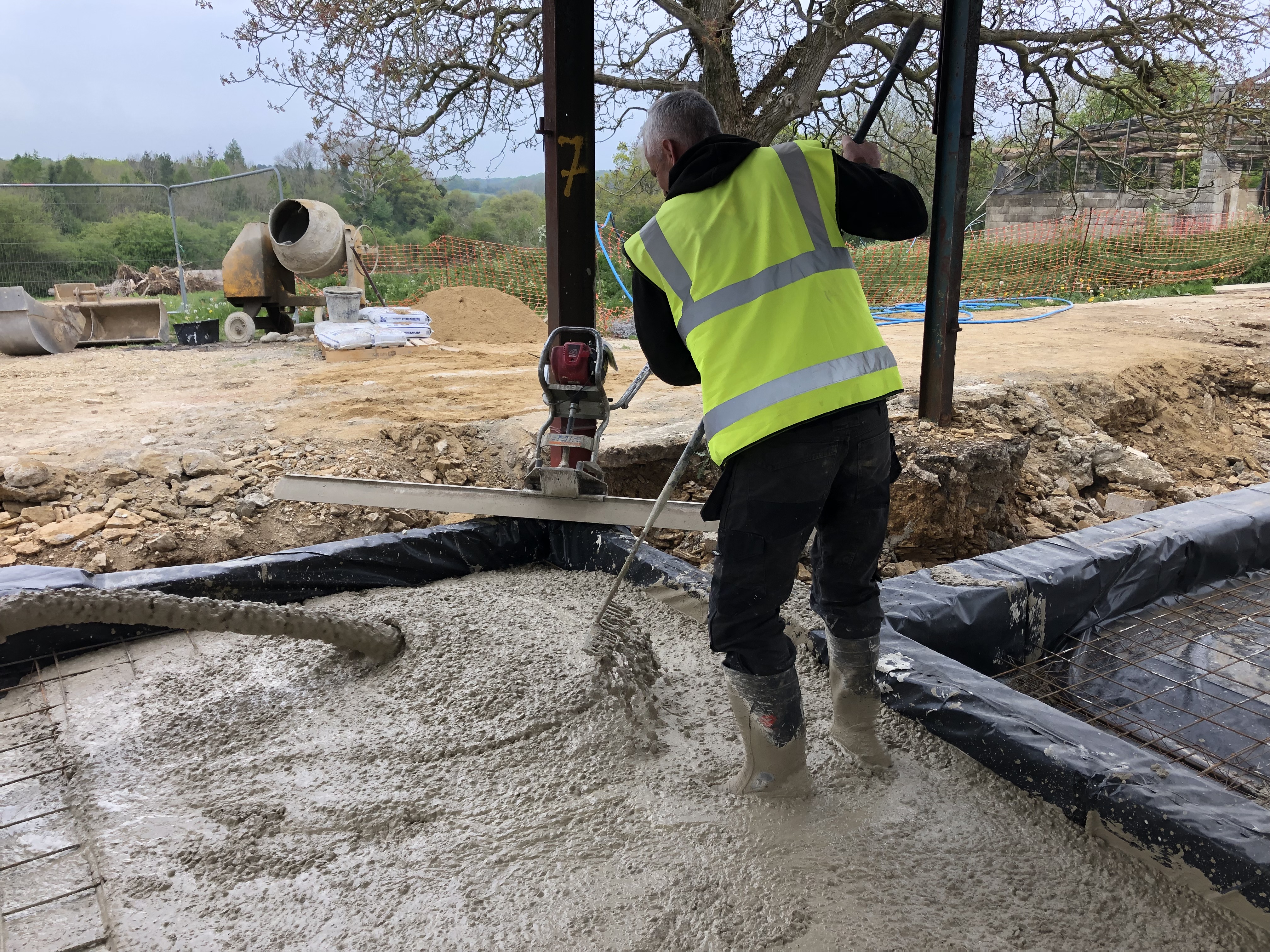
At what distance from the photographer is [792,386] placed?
1.63 metres

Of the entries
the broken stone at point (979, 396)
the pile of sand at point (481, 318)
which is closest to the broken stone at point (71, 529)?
the broken stone at point (979, 396)

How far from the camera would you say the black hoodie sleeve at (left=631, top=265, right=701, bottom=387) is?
1.79 meters

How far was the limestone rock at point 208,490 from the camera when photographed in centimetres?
357

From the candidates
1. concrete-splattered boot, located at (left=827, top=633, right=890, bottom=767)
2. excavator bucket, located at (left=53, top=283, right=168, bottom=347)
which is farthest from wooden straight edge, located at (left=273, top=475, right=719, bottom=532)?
excavator bucket, located at (left=53, top=283, right=168, bottom=347)

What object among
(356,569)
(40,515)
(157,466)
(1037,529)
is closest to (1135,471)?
(1037,529)

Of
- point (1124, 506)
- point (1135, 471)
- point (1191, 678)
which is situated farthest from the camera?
point (1135, 471)

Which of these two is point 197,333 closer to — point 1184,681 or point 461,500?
point 461,500

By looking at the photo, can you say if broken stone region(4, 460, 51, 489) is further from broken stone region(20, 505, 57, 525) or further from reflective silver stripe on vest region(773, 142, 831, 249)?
reflective silver stripe on vest region(773, 142, 831, 249)

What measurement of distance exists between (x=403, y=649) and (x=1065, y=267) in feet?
47.1

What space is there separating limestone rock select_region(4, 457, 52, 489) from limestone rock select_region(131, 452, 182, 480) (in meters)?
0.33

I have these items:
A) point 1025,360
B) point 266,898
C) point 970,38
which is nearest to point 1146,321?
point 1025,360

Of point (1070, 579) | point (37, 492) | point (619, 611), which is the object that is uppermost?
point (37, 492)

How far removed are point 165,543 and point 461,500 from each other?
4.34ft

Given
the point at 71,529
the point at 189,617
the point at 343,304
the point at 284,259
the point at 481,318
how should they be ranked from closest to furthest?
the point at 189,617 < the point at 71,529 < the point at 343,304 < the point at 284,259 < the point at 481,318
